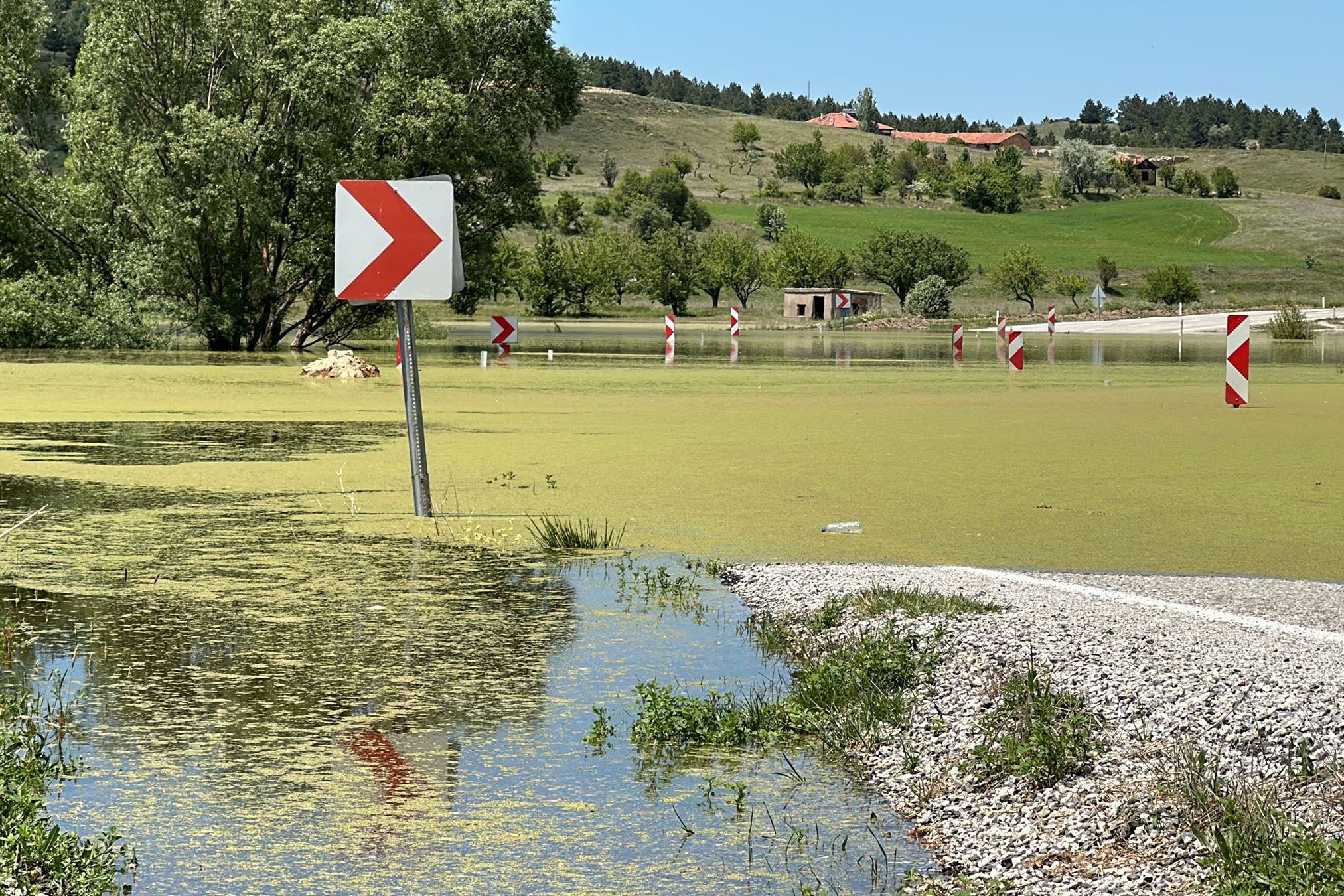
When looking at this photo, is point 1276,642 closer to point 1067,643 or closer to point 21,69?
point 1067,643

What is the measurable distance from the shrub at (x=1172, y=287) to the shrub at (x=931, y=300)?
788 inches

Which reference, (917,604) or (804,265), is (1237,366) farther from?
(804,265)

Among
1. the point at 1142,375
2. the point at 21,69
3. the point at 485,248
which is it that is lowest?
the point at 1142,375

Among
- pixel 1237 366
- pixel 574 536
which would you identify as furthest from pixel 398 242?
pixel 1237 366

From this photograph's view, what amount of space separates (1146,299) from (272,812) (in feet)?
404

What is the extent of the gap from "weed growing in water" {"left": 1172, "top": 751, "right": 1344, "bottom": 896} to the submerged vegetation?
8.46 feet

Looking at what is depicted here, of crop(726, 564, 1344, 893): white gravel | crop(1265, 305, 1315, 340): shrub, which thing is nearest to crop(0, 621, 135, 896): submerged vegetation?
crop(726, 564, 1344, 893): white gravel

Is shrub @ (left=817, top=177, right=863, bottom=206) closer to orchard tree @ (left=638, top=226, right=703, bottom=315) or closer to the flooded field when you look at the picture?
orchard tree @ (left=638, top=226, right=703, bottom=315)

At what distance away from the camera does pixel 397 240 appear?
9766 millimetres

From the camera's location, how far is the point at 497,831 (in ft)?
14.1

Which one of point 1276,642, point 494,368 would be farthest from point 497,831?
point 494,368

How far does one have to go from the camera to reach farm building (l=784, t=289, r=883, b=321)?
104375 mm

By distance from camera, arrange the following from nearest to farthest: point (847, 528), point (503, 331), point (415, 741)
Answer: point (415, 741)
point (847, 528)
point (503, 331)

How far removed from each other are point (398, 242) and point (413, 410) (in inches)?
46.2
